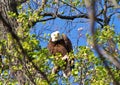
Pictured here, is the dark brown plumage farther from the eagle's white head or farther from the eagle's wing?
the eagle's white head

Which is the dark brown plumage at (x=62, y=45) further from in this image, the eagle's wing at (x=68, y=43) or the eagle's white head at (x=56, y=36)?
the eagle's white head at (x=56, y=36)

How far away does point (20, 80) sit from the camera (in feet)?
18.4

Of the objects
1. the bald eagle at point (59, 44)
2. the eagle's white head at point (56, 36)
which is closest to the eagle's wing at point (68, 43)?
the bald eagle at point (59, 44)

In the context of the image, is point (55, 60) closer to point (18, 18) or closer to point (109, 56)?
point (18, 18)

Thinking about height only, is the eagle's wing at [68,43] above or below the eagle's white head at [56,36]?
below

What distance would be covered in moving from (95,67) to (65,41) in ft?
6.31

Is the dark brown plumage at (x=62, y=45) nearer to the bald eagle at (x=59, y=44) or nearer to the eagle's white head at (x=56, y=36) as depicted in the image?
the bald eagle at (x=59, y=44)

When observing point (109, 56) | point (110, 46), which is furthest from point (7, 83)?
point (109, 56)

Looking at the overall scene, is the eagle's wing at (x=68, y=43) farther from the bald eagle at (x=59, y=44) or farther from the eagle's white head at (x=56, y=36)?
the eagle's white head at (x=56, y=36)

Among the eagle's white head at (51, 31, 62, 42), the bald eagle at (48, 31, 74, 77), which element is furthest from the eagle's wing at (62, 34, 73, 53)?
the eagle's white head at (51, 31, 62, 42)

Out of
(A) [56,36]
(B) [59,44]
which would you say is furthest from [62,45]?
(A) [56,36]

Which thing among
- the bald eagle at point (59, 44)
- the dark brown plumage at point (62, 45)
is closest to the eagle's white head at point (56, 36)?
the bald eagle at point (59, 44)

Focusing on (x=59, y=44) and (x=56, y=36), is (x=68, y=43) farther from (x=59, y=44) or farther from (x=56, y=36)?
(x=56, y=36)

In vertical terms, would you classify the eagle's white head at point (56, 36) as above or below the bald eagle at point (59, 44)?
above
